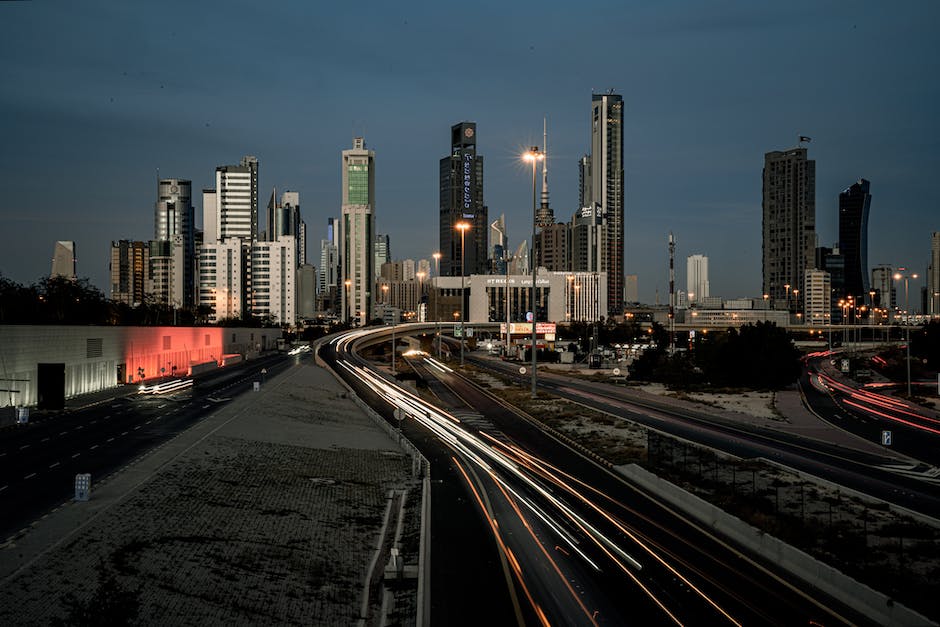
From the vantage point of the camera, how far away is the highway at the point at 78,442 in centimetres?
2442

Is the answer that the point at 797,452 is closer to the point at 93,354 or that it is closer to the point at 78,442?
the point at 78,442

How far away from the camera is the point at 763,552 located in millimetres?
20156

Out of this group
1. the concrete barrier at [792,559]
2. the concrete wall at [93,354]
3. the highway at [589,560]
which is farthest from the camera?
the concrete wall at [93,354]

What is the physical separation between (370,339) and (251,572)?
374 feet

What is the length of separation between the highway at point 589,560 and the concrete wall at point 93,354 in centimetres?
3485

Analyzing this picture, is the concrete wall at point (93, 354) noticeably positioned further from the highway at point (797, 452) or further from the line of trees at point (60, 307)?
the highway at point (797, 452)

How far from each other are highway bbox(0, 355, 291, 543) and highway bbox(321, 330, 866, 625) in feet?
47.1

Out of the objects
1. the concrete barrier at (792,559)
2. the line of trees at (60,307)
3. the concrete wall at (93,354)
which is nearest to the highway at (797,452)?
the concrete barrier at (792,559)

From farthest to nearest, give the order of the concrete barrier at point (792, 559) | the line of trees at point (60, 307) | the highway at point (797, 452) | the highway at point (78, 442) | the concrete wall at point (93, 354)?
1. the line of trees at point (60, 307)
2. the concrete wall at point (93, 354)
3. the highway at point (797, 452)
4. the highway at point (78, 442)
5. the concrete barrier at point (792, 559)

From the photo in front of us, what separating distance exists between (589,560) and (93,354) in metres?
56.3

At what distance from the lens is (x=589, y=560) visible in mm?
19609

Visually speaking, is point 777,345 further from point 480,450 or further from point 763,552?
point 763,552

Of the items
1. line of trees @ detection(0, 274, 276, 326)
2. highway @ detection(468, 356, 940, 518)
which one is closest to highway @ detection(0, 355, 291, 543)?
highway @ detection(468, 356, 940, 518)

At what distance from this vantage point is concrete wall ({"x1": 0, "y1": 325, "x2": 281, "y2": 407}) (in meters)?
48.8
